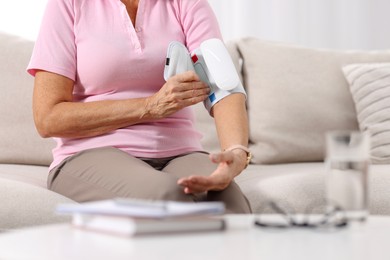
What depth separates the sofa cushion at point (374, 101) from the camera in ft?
7.11

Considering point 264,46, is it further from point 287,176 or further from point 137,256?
point 137,256

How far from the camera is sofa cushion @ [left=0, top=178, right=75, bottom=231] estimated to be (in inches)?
58.5

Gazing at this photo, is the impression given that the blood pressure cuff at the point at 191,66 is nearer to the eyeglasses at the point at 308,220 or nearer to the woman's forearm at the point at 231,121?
the woman's forearm at the point at 231,121

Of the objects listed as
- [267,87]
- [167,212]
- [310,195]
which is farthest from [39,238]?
[267,87]

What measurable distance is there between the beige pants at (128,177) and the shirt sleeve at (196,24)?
299 mm

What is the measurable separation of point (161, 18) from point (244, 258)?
1.05 m

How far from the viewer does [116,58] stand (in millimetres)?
1678

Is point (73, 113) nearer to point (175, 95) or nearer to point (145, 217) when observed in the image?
point (175, 95)

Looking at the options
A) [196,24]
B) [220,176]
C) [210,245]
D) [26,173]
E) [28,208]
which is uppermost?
[196,24]

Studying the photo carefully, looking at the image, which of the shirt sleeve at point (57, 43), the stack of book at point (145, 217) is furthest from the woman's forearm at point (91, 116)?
the stack of book at point (145, 217)

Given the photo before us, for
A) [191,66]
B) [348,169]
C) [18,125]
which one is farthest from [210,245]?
[18,125]

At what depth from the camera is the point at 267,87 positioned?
230 centimetres

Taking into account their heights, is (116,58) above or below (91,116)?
above

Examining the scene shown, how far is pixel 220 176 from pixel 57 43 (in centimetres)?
58
